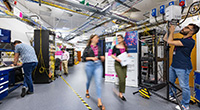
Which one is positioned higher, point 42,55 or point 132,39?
point 132,39

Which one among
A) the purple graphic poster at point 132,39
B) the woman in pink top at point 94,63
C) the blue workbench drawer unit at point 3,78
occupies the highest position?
the purple graphic poster at point 132,39

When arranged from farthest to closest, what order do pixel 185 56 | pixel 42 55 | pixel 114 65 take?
pixel 42 55 < pixel 114 65 < pixel 185 56

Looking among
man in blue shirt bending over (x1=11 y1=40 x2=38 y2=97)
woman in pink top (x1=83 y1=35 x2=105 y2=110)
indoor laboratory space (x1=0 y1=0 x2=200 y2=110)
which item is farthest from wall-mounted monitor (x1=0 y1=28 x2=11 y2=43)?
woman in pink top (x1=83 y1=35 x2=105 y2=110)

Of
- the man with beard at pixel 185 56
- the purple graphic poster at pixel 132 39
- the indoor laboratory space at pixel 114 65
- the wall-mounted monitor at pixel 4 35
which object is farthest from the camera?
the purple graphic poster at pixel 132 39

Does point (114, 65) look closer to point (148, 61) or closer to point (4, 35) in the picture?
point (148, 61)

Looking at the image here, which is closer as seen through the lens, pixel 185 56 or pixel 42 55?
pixel 185 56

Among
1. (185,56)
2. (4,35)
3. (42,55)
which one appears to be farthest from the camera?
(42,55)

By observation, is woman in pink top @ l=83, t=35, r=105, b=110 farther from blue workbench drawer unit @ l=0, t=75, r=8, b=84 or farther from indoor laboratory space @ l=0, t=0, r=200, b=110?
blue workbench drawer unit @ l=0, t=75, r=8, b=84

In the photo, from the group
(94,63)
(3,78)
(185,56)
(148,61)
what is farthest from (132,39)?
(3,78)

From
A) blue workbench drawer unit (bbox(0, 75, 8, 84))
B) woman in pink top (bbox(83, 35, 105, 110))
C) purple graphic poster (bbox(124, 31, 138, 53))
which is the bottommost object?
blue workbench drawer unit (bbox(0, 75, 8, 84))

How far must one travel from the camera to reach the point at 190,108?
1.89 metres

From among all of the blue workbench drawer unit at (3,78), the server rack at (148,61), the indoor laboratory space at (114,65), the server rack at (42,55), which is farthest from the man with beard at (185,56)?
the server rack at (42,55)

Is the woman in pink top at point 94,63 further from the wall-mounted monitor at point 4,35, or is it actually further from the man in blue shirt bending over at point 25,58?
the wall-mounted monitor at point 4,35

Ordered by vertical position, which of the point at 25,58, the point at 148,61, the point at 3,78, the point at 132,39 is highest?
the point at 132,39
